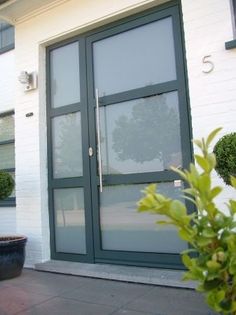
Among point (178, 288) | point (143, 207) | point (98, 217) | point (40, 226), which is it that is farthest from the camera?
point (40, 226)

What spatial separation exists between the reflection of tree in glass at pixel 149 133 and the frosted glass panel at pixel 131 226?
0.36 meters

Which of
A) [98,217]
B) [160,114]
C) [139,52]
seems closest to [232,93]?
[160,114]

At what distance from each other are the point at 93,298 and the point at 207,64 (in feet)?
8.34

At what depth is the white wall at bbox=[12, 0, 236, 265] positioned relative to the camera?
3533mm

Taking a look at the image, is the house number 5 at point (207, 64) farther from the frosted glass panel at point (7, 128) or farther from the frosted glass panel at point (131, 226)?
the frosted glass panel at point (7, 128)

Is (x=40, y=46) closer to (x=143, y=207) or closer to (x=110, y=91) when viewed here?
(x=110, y=91)

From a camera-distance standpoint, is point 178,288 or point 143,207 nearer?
point 143,207

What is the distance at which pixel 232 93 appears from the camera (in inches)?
136

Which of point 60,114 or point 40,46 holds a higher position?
point 40,46

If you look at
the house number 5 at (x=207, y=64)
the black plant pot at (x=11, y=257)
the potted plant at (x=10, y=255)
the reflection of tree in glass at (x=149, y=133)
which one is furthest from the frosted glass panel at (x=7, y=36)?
the house number 5 at (x=207, y=64)

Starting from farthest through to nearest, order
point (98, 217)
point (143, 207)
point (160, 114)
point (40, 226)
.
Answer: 1. point (40, 226)
2. point (98, 217)
3. point (160, 114)
4. point (143, 207)

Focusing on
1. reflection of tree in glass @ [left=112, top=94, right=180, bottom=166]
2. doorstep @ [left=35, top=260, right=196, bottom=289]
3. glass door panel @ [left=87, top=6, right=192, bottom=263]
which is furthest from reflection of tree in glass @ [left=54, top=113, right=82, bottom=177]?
doorstep @ [left=35, top=260, right=196, bottom=289]

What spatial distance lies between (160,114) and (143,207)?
2.82 m

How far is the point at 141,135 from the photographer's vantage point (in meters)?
4.14
